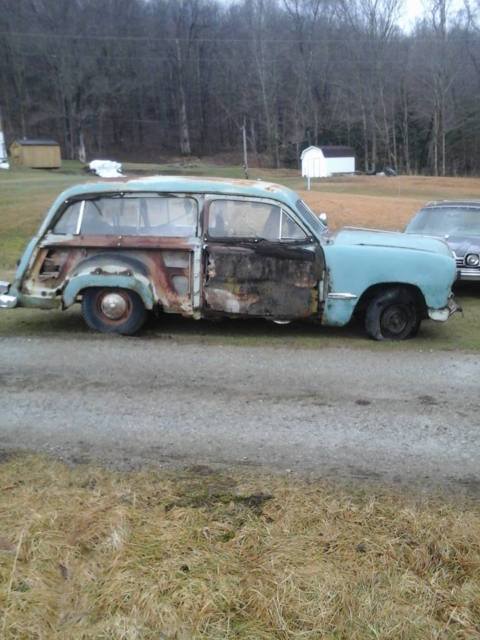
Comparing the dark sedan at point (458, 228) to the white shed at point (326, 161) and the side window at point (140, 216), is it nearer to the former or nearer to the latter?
the side window at point (140, 216)

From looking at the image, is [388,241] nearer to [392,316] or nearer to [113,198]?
[392,316]

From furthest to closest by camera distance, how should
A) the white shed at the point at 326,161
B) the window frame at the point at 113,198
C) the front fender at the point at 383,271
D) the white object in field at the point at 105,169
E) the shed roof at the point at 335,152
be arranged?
the shed roof at the point at 335,152
the white shed at the point at 326,161
the white object in field at the point at 105,169
the window frame at the point at 113,198
the front fender at the point at 383,271

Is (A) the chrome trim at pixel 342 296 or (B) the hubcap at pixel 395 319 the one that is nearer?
(A) the chrome trim at pixel 342 296

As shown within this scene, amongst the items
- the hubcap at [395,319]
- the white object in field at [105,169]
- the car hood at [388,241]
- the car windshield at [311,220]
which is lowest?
the hubcap at [395,319]

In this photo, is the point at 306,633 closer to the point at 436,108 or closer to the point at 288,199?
the point at 288,199

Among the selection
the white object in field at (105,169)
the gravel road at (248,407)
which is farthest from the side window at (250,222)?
the white object in field at (105,169)

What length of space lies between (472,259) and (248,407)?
229 inches

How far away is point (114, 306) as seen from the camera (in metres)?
7.54

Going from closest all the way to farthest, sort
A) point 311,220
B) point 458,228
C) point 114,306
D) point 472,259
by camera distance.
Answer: point 114,306, point 311,220, point 472,259, point 458,228

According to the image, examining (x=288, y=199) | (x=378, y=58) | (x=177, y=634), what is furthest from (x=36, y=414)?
(x=378, y=58)

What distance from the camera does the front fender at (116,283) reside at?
24.2 feet

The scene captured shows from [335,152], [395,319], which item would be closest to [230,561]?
[395,319]

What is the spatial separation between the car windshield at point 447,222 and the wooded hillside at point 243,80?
4937cm

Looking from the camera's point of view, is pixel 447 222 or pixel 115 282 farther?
pixel 447 222
